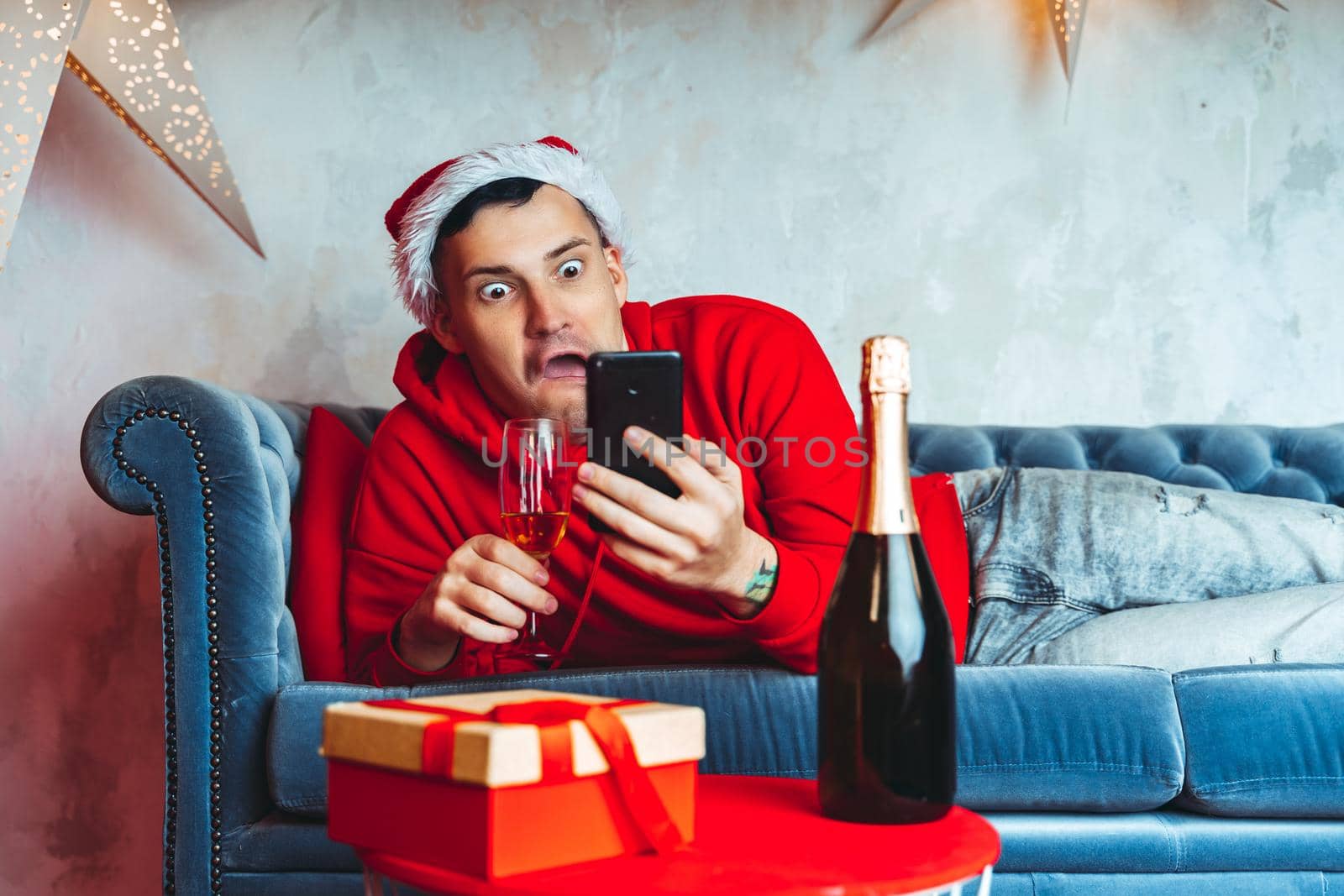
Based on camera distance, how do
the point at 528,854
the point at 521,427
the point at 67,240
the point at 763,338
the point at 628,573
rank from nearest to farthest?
the point at 528,854 < the point at 521,427 < the point at 628,573 < the point at 763,338 < the point at 67,240

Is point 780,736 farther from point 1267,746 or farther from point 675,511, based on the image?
point 1267,746

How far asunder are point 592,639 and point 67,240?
146 cm

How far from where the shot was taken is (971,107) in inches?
91.7

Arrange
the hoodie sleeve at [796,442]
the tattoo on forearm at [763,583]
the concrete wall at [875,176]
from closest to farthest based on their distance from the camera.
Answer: the tattoo on forearm at [763,583], the hoodie sleeve at [796,442], the concrete wall at [875,176]

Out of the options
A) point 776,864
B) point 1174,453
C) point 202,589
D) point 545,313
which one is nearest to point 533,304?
point 545,313

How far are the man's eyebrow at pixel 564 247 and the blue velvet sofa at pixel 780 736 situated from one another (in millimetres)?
484

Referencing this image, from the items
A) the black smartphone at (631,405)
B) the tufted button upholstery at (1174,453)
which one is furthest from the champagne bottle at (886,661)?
the tufted button upholstery at (1174,453)

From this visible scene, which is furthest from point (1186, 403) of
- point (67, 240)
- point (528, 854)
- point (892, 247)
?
point (67, 240)

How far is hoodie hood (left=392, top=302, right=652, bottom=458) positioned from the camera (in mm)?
1538

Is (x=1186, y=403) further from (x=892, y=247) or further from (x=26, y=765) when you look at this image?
(x=26, y=765)

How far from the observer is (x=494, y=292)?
5.08ft

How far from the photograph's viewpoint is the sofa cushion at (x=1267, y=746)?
119 centimetres

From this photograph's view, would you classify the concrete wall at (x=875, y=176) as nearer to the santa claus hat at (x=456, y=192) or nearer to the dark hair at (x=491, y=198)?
the santa claus hat at (x=456, y=192)

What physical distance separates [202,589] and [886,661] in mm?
858
